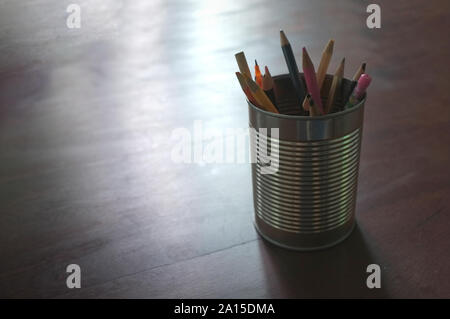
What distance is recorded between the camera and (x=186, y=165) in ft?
2.90

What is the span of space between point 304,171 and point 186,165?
11.1 inches

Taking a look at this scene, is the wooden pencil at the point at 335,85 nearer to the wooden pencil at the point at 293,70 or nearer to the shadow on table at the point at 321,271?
the wooden pencil at the point at 293,70

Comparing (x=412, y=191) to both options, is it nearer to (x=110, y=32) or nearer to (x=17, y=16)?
(x=110, y=32)

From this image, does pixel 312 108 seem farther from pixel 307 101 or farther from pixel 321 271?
pixel 321 271

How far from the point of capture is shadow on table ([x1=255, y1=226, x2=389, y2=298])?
63cm

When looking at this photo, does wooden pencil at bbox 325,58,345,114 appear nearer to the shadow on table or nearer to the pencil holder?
the pencil holder

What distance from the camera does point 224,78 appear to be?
1168mm

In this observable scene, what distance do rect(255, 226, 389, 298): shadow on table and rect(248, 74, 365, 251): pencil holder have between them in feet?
0.04

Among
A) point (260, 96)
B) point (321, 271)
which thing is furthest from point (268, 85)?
point (321, 271)

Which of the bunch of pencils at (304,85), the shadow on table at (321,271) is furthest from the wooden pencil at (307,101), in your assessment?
the shadow on table at (321,271)

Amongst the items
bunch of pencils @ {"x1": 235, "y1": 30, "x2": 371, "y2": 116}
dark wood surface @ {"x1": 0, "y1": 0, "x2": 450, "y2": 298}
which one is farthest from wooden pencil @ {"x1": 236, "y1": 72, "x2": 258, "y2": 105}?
dark wood surface @ {"x1": 0, "y1": 0, "x2": 450, "y2": 298}

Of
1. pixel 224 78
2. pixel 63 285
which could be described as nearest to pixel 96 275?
pixel 63 285

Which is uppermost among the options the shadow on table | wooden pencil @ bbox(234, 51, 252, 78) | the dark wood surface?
wooden pencil @ bbox(234, 51, 252, 78)

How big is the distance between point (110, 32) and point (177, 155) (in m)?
0.65
